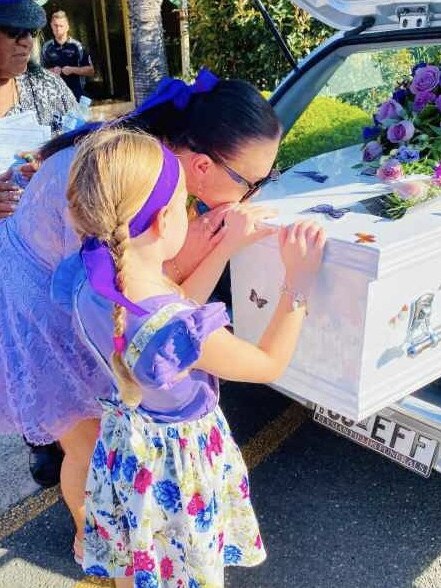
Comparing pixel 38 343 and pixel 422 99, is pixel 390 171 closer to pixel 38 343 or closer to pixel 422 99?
pixel 422 99

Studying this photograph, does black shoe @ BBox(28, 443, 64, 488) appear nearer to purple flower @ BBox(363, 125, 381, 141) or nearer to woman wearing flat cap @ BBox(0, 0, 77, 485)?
woman wearing flat cap @ BBox(0, 0, 77, 485)

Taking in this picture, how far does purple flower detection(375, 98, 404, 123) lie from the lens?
2477 mm

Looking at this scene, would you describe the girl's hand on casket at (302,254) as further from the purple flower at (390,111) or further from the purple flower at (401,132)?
the purple flower at (390,111)

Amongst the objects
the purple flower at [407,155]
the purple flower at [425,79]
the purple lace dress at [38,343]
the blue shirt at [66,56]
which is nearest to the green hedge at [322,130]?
the purple flower at [425,79]

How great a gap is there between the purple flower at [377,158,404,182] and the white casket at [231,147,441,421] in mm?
102

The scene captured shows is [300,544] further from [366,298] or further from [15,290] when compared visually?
[15,290]

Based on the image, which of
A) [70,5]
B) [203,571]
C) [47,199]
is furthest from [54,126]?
[70,5]

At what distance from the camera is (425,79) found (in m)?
2.45

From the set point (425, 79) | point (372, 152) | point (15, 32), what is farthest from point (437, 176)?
point (15, 32)

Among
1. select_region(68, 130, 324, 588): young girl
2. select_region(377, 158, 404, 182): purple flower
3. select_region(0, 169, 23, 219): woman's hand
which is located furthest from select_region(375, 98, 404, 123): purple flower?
select_region(0, 169, 23, 219): woman's hand

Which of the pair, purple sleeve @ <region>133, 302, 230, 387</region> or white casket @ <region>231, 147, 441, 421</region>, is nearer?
purple sleeve @ <region>133, 302, 230, 387</region>

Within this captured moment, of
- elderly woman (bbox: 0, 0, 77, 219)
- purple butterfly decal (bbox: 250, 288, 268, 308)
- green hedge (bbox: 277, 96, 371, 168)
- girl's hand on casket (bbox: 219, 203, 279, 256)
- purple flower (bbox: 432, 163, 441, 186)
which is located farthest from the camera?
green hedge (bbox: 277, 96, 371, 168)

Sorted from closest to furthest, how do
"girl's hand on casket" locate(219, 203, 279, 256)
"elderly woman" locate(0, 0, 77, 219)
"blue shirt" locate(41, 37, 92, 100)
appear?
"girl's hand on casket" locate(219, 203, 279, 256) < "elderly woman" locate(0, 0, 77, 219) < "blue shirt" locate(41, 37, 92, 100)

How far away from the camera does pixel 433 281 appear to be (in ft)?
5.57
